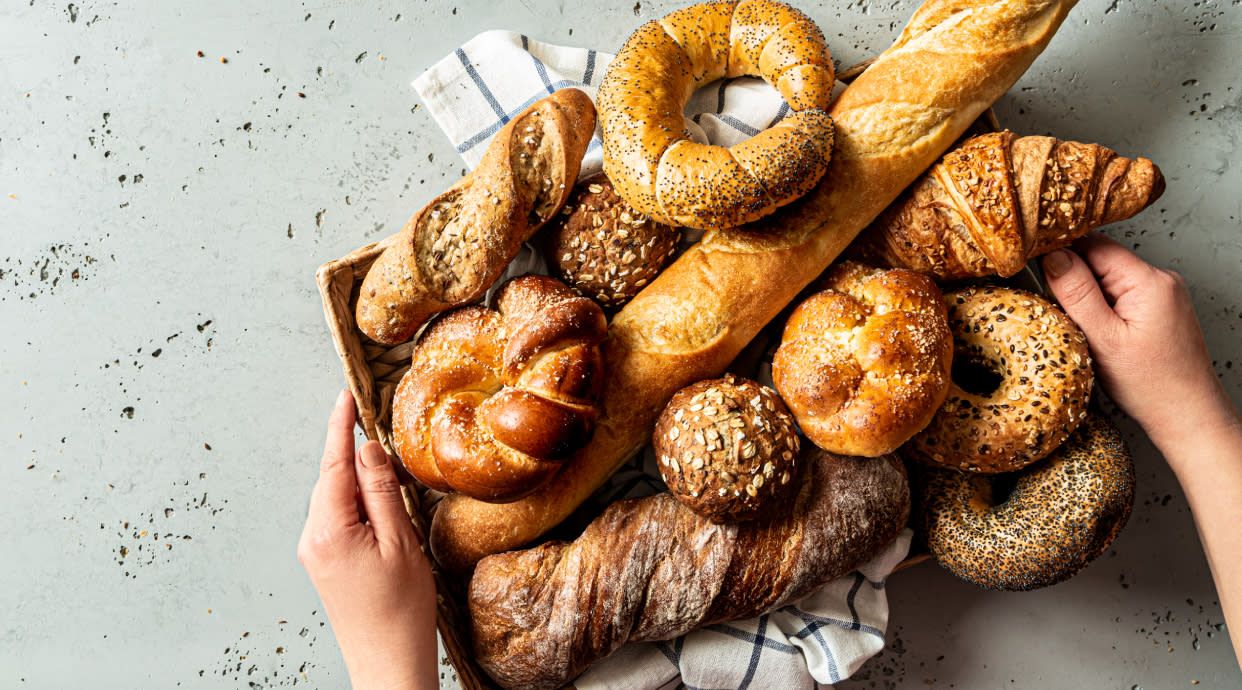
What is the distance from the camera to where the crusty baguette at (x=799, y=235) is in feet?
5.21

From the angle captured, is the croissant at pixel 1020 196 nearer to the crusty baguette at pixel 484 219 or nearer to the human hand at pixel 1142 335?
the human hand at pixel 1142 335

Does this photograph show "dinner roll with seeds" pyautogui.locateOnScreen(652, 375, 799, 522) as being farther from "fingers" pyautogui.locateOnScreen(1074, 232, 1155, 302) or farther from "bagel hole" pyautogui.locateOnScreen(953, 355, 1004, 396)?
"fingers" pyautogui.locateOnScreen(1074, 232, 1155, 302)

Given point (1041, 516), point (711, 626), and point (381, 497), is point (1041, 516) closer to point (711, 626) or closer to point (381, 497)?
point (711, 626)

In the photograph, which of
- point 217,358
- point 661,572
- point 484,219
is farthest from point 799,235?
point 217,358

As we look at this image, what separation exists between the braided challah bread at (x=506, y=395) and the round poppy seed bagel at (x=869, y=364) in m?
0.44

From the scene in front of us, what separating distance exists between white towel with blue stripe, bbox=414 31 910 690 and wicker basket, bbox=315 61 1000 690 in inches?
6.8

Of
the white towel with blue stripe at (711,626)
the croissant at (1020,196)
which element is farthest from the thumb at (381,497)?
the croissant at (1020,196)

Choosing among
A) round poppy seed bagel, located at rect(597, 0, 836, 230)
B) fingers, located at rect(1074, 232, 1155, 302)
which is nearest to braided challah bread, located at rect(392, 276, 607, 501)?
round poppy seed bagel, located at rect(597, 0, 836, 230)

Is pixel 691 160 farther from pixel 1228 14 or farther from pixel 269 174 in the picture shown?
pixel 1228 14

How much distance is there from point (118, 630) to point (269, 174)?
1308 millimetres

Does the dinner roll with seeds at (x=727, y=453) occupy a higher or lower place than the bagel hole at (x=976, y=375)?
higher

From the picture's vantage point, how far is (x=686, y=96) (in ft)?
5.56

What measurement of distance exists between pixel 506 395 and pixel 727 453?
1.48 feet

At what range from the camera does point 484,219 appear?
156 centimetres
